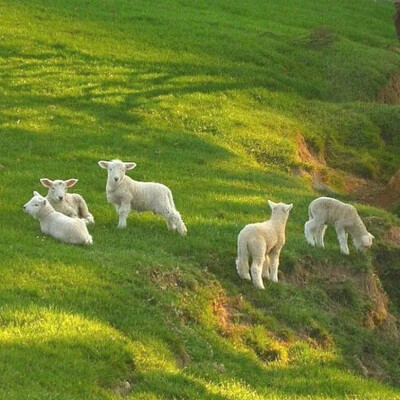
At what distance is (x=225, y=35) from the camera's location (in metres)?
34.8

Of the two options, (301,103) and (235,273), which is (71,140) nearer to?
(235,273)

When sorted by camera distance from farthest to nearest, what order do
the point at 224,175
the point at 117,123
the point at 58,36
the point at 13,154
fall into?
the point at 58,36 < the point at 117,123 < the point at 224,175 < the point at 13,154

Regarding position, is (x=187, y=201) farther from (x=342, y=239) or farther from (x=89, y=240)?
(x=89, y=240)

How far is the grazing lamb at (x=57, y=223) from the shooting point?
13.9 meters

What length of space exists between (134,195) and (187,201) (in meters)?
2.82

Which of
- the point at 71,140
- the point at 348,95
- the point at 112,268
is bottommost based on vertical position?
the point at 348,95

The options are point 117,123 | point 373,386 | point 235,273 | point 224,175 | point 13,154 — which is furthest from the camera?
point 117,123

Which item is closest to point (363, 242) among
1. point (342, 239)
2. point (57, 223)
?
point (342, 239)

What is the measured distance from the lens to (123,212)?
15.2 meters

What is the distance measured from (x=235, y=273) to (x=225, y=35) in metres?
21.5

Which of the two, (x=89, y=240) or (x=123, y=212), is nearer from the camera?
(x=89, y=240)

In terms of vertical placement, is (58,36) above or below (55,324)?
below

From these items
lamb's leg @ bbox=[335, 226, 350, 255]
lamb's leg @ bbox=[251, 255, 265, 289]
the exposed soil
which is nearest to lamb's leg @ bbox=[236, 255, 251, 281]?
lamb's leg @ bbox=[251, 255, 265, 289]

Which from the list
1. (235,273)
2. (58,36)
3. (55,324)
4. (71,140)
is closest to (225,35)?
(58,36)
